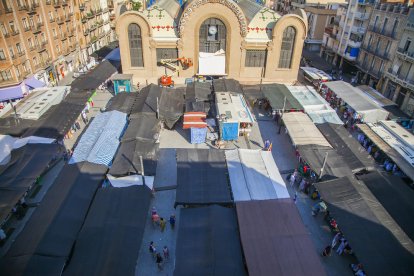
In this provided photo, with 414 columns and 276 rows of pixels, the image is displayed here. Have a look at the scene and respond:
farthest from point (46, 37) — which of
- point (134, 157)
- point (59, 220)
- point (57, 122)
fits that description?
point (59, 220)

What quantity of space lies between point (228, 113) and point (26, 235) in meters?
21.9

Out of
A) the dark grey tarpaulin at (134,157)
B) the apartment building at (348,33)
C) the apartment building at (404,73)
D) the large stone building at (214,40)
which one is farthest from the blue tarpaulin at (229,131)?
the apartment building at (348,33)

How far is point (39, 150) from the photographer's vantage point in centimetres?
2709

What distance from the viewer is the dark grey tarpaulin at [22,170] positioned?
21.9m

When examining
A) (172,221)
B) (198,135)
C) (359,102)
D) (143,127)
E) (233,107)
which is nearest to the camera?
(172,221)

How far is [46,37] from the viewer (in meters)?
45.9

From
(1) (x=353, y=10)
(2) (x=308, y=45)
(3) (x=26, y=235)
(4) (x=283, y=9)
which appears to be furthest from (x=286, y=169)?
(4) (x=283, y=9)

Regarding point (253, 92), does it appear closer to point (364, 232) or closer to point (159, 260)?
point (364, 232)


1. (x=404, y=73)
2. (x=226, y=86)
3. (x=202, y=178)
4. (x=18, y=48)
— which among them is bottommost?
(x=202, y=178)

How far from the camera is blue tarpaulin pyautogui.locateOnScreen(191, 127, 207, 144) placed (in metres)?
32.1

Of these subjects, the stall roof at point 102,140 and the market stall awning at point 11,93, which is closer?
the stall roof at point 102,140

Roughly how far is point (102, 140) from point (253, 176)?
580 inches

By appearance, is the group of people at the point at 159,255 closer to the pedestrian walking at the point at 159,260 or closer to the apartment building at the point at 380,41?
the pedestrian walking at the point at 159,260

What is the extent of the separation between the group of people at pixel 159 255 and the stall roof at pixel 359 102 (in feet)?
92.6
